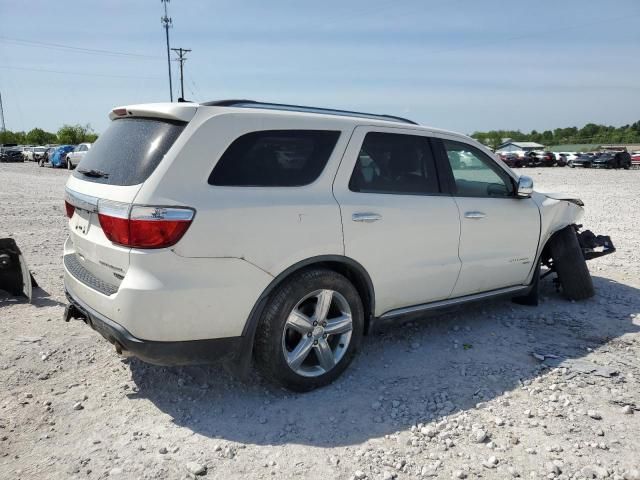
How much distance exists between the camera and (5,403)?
336 cm

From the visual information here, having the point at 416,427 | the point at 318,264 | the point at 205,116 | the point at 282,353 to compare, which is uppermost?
the point at 205,116

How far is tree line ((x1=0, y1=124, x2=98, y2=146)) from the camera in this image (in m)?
89.6

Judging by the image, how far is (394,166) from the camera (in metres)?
3.95

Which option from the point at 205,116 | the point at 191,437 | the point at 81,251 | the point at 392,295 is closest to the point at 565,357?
the point at 392,295

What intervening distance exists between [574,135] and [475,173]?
257 ft

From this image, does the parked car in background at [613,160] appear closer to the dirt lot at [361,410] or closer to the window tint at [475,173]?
the dirt lot at [361,410]

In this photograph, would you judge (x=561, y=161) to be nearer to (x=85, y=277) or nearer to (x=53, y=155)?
(x=53, y=155)

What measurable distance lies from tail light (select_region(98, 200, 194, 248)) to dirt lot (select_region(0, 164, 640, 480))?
1.15m

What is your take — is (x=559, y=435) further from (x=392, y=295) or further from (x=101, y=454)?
(x=101, y=454)

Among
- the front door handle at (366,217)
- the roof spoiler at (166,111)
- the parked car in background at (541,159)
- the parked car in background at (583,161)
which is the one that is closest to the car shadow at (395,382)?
the front door handle at (366,217)

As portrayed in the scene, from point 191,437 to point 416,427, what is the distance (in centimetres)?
134

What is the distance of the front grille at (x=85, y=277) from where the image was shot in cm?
309

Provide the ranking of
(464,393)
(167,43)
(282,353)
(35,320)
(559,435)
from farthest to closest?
(167,43) < (35,320) < (464,393) < (282,353) < (559,435)

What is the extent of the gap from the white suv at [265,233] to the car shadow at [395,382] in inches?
11.0
